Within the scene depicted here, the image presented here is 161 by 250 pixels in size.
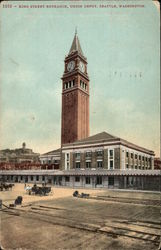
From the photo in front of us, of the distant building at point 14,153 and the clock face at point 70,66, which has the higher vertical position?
the clock face at point 70,66

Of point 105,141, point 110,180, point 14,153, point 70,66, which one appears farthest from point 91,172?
point 14,153

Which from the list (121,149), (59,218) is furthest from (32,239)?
(121,149)

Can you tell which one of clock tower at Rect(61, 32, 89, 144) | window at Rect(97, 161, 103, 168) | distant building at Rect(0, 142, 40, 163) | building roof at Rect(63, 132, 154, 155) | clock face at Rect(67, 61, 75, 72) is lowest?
window at Rect(97, 161, 103, 168)

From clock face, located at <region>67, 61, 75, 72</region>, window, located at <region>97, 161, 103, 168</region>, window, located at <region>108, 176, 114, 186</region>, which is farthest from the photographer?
clock face, located at <region>67, 61, 75, 72</region>

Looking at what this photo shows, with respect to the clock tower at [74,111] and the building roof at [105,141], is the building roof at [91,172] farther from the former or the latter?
the clock tower at [74,111]

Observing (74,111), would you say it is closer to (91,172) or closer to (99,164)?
(99,164)

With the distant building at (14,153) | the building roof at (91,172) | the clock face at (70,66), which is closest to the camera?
the distant building at (14,153)

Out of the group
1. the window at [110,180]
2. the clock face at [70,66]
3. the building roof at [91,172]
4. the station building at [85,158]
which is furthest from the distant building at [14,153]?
the clock face at [70,66]

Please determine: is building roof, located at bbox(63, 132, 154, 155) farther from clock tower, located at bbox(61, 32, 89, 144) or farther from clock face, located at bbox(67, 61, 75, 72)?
clock face, located at bbox(67, 61, 75, 72)

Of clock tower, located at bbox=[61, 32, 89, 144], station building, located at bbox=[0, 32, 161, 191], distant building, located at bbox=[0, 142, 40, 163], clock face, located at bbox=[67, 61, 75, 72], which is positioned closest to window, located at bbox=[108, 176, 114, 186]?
station building, located at bbox=[0, 32, 161, 191]

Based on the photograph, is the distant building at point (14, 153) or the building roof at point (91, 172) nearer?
the distant building at point (14, 153)

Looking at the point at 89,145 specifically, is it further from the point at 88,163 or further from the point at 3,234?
the point at 3,234
